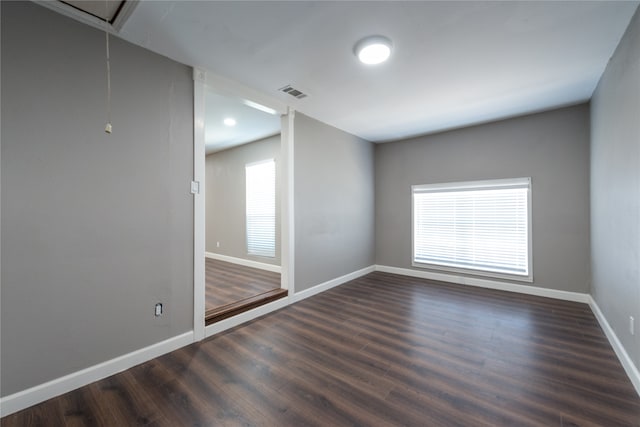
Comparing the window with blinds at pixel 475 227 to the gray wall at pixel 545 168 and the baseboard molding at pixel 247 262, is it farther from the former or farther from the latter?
the baseboard molding at pixel 247 262

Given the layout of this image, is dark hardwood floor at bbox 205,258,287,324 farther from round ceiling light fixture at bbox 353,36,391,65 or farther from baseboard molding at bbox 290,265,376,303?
round ceiling light fixture at bbox 353,36,391,65

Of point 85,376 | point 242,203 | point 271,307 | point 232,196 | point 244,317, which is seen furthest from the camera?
point 232,196

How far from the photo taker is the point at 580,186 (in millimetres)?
3510

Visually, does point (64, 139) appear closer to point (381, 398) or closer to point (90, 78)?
point (90, 78)

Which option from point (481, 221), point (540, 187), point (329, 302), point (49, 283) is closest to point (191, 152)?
point (49, 283)

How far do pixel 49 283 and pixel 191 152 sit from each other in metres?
1.43

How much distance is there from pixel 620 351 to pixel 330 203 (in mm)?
3372

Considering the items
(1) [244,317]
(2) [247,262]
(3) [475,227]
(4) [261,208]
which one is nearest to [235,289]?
(1) [244,317]

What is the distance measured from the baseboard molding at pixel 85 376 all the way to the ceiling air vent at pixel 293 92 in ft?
9.01

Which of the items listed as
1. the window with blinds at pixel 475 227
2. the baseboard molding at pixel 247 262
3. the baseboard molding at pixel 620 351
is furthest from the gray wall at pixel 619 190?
the baseboard molding at pixel 247 262

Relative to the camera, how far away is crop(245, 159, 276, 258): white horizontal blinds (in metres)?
5.23

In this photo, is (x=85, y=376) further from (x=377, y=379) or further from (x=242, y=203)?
(x=242, y=203)

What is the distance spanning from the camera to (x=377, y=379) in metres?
1.96

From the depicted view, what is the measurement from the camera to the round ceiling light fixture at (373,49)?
216cm
